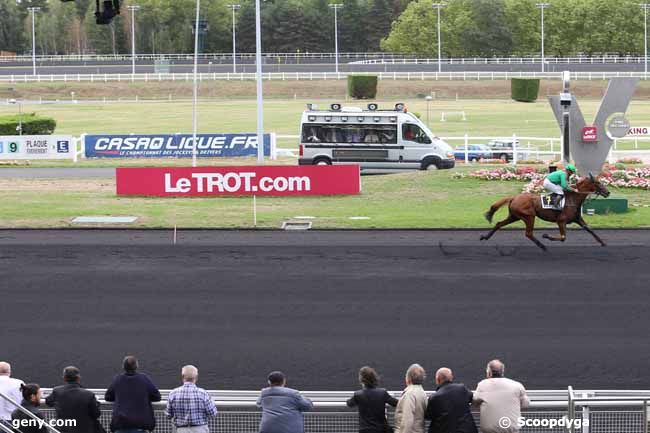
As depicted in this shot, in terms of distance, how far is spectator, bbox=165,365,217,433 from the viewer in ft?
33.4

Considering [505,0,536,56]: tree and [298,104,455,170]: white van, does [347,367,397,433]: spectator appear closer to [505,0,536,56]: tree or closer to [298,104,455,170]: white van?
[298,104,455,170]: white van

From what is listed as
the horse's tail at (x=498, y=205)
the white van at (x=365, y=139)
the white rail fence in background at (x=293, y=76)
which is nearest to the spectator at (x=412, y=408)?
the horse's tail at (x=498, y=205)

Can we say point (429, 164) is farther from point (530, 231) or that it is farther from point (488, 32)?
point (488, 32)

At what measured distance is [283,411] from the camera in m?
Answer: 10.2

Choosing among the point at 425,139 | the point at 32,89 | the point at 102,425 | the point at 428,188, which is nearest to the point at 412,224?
the point at 428,188

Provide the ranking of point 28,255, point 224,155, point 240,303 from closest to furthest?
point 240,303
point 28,255
point 224,155

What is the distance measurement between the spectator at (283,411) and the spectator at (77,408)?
1.51 meters

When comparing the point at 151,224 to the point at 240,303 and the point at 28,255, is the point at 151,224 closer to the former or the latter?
the point at 28,255

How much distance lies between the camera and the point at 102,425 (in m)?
10.8

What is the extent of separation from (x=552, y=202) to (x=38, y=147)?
89.8 ft

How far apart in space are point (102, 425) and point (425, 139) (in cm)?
2838
